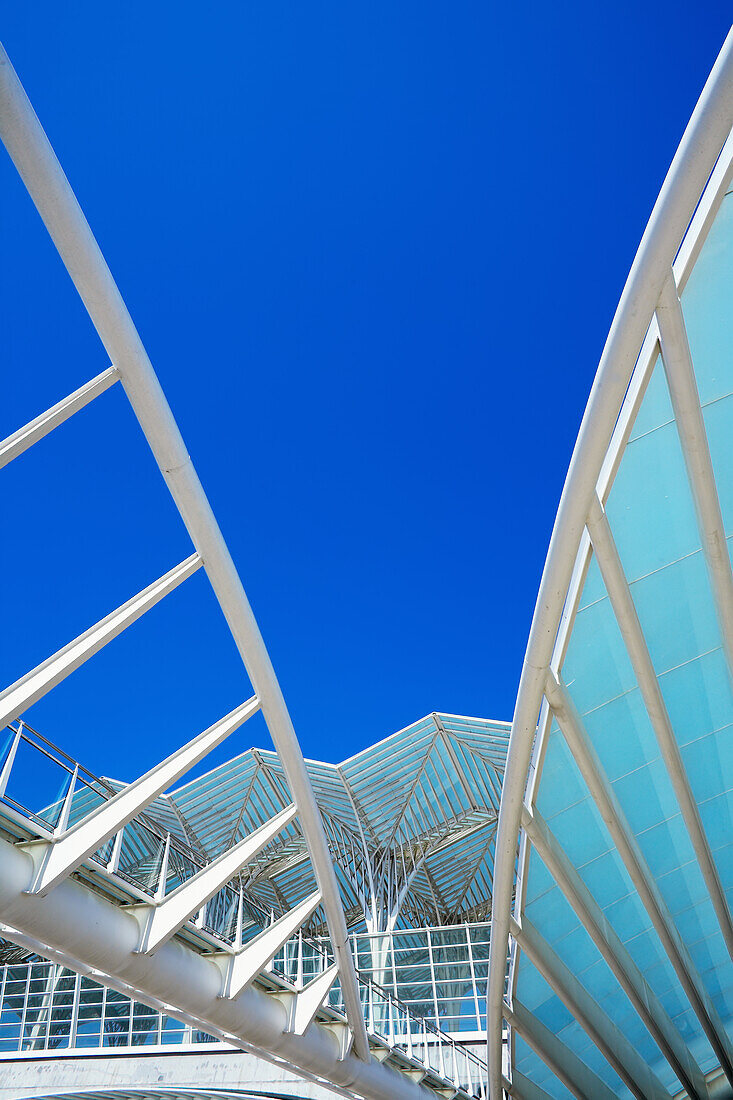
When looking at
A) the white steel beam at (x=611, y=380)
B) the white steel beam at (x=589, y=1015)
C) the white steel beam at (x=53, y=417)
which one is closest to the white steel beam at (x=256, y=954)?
the white steel beam at (x=611, y=380)

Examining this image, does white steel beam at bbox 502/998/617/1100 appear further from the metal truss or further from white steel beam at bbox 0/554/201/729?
white steel beam at bbox 0/554/201/729

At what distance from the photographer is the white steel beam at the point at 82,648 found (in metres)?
6.71

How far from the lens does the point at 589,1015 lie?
1401 cm

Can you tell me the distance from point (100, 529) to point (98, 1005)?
64.1 ft

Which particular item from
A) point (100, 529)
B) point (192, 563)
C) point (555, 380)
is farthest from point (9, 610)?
point (555, 380)

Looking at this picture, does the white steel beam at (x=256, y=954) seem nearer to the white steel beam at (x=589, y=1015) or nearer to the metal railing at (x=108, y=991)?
the metal railing at (x=108, y=991)

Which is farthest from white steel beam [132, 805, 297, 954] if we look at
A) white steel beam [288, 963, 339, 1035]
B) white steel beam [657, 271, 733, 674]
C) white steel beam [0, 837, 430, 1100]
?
white steel beam [657, 271, 733, 674]

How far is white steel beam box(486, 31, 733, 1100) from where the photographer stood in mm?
4867

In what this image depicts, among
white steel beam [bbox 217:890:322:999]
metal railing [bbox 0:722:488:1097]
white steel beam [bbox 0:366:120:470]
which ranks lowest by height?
white steel beam [bbox 217:890:322:999]

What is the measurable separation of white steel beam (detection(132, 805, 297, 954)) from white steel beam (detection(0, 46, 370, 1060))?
3.47 ft

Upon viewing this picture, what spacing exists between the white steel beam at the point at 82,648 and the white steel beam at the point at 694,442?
14.4 feet

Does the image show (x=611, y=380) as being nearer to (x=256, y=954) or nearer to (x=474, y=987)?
(x=256, y=954)

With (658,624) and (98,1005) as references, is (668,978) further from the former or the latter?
(98,1005)

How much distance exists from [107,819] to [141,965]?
2315 millimetres
